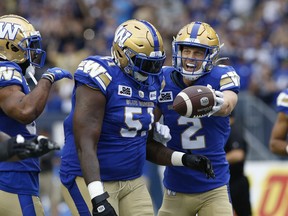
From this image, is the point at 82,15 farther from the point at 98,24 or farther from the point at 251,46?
the point at 251,46

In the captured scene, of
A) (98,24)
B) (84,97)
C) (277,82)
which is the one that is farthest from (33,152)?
(98,24)

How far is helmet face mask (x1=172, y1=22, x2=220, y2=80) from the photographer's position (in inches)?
219

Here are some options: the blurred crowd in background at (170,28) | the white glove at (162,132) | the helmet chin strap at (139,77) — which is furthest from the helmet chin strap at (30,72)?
the blurred crowd in background at (170,28)

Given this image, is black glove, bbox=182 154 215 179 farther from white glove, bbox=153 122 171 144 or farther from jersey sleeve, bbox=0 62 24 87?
jersey sleeve, bbox=0 62 24 87

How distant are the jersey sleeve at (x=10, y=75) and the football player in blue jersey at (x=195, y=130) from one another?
3.57 feet

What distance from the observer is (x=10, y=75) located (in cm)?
502

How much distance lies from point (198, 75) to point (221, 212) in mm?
1008

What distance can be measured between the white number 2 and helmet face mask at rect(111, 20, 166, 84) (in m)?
0.57

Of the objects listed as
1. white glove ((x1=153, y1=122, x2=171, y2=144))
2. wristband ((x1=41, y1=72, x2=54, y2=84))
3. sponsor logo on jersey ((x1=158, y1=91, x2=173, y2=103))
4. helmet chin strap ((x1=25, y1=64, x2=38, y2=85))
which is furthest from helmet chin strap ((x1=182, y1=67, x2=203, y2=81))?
helmet chin strap ((x1=25, y1=64, x2=38, y2=85))

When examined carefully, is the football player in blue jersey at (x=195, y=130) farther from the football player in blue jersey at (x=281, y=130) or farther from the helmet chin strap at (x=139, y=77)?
the football player in blue jersey at (x=281, y=130)

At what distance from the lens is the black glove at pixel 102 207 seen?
4734 millimetres

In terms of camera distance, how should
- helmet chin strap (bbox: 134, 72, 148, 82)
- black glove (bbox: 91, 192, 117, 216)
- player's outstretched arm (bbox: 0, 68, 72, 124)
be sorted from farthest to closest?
helmet chin strap (bbox: 134, 72, 148, 82)
player's outstretched arm (bbox: 0, 68, 72, 124)
black glove (bbox: 91, 192, 117, 216)

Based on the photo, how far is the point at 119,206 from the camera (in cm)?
520

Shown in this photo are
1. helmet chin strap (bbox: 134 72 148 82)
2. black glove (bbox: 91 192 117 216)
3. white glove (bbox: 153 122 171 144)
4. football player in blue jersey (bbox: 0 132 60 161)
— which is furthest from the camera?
white glove (bbox: 153 122 171 144)
